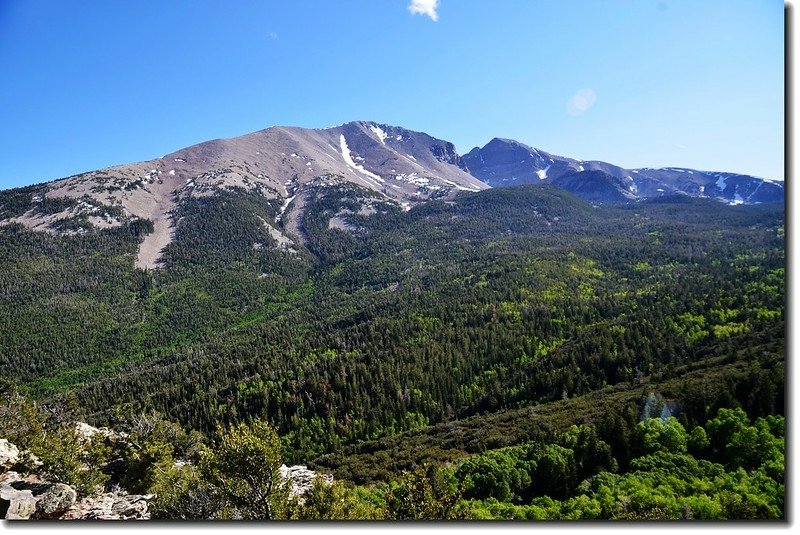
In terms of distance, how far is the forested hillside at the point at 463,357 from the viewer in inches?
1213

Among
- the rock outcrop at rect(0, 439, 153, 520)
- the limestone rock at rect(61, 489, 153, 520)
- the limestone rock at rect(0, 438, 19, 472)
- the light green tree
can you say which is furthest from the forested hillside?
the limestone rock at rect(0, 438, 19, 472)

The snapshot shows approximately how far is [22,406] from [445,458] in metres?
37.2

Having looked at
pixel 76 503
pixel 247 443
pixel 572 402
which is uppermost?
pixel 247 443

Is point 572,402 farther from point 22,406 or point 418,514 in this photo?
point 22,406

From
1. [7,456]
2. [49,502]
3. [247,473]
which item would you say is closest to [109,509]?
[49,502]

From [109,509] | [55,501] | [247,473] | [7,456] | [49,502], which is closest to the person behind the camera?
[247,473]

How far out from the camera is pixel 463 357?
90.4m

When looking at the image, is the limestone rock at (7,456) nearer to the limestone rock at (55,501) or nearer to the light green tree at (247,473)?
the limestone rock at (55,501)

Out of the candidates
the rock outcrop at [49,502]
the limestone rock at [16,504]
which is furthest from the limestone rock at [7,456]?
the limestone rock at [16,504]

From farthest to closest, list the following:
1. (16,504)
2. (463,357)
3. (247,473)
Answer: (463,357) < (16,504) < (247,473)

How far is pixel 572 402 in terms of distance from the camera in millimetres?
61719

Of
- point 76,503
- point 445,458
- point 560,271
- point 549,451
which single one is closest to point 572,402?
Answer: point 445,458

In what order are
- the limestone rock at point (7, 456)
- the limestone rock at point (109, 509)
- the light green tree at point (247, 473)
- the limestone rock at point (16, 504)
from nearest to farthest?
the light green tree at point (247, 473)
the limestone rock at point (16, 504)
the limestone rock at point (109, 509)
the limestone rock at point (7, 456)

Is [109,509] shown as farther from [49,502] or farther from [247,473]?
[247,473]
